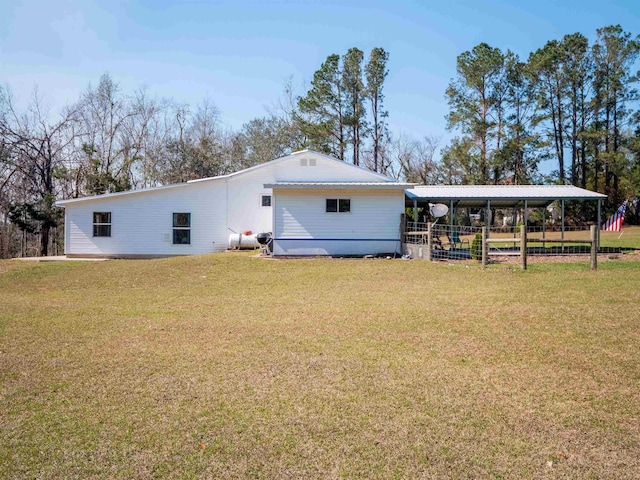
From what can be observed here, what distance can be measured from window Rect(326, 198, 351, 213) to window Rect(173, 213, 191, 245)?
5931mm

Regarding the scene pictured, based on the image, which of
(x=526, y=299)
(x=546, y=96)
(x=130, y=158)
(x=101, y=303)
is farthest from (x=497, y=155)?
(x=101, y=303)

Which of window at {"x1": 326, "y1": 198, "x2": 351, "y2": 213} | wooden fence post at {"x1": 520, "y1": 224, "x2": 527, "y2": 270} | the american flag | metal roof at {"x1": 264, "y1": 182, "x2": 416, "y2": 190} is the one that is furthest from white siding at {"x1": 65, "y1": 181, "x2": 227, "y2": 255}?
the american flag

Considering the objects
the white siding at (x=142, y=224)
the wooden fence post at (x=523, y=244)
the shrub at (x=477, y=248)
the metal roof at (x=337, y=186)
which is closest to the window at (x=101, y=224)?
the white siding at (x=142, y=224)

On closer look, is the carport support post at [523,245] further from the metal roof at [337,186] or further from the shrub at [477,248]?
the metal roof at [337,186]

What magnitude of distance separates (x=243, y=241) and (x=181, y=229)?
2.58 meters

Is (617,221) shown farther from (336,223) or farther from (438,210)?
(336,223)

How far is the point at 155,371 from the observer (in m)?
5.10

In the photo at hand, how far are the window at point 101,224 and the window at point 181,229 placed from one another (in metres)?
2.61

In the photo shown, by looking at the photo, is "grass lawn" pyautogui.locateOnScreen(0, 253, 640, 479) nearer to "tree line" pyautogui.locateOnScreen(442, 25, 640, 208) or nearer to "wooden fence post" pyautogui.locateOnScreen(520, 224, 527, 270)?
"wooden fence post" pyautogui.locateOnScreen(520, 224, 527, 270)

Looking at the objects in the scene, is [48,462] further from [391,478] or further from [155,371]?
[391,478]

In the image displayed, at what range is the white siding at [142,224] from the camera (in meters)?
19.9

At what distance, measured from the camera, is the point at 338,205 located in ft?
59.5

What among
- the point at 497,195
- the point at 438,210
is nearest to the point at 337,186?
the point at 438,210

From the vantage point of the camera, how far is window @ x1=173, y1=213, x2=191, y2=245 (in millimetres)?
20047
